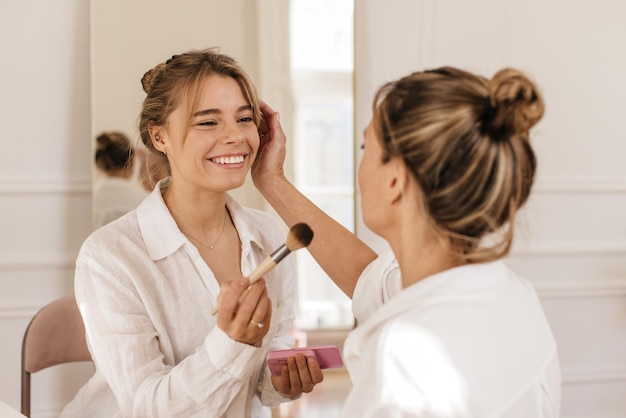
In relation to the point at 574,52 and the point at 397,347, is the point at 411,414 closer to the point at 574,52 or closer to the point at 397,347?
the point at 397,347

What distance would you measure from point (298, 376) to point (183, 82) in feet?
2.04

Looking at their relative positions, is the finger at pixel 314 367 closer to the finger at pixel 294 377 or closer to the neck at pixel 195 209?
the finger at pixel 294 377

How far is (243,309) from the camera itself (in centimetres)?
115

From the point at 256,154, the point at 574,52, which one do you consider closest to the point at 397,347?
the point at 256,154

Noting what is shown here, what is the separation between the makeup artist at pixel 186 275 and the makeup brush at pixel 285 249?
0.14 metres

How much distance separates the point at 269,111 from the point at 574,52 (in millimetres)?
1652

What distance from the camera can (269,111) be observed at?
1.64m

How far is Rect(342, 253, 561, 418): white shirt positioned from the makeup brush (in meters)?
0.19

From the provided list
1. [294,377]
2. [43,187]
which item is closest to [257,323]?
[294,377]

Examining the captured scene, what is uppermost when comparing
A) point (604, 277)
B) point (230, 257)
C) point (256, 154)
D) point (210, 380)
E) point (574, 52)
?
point (574, 52)

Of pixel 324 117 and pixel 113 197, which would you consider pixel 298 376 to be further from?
pixel 324 117

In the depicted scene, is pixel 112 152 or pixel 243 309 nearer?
pixel 243 309

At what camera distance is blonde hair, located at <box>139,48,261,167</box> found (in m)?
1.48

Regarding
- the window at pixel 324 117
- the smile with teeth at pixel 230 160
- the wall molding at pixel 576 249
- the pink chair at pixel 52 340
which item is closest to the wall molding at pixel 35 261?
the pink chair at pixel 52 340
